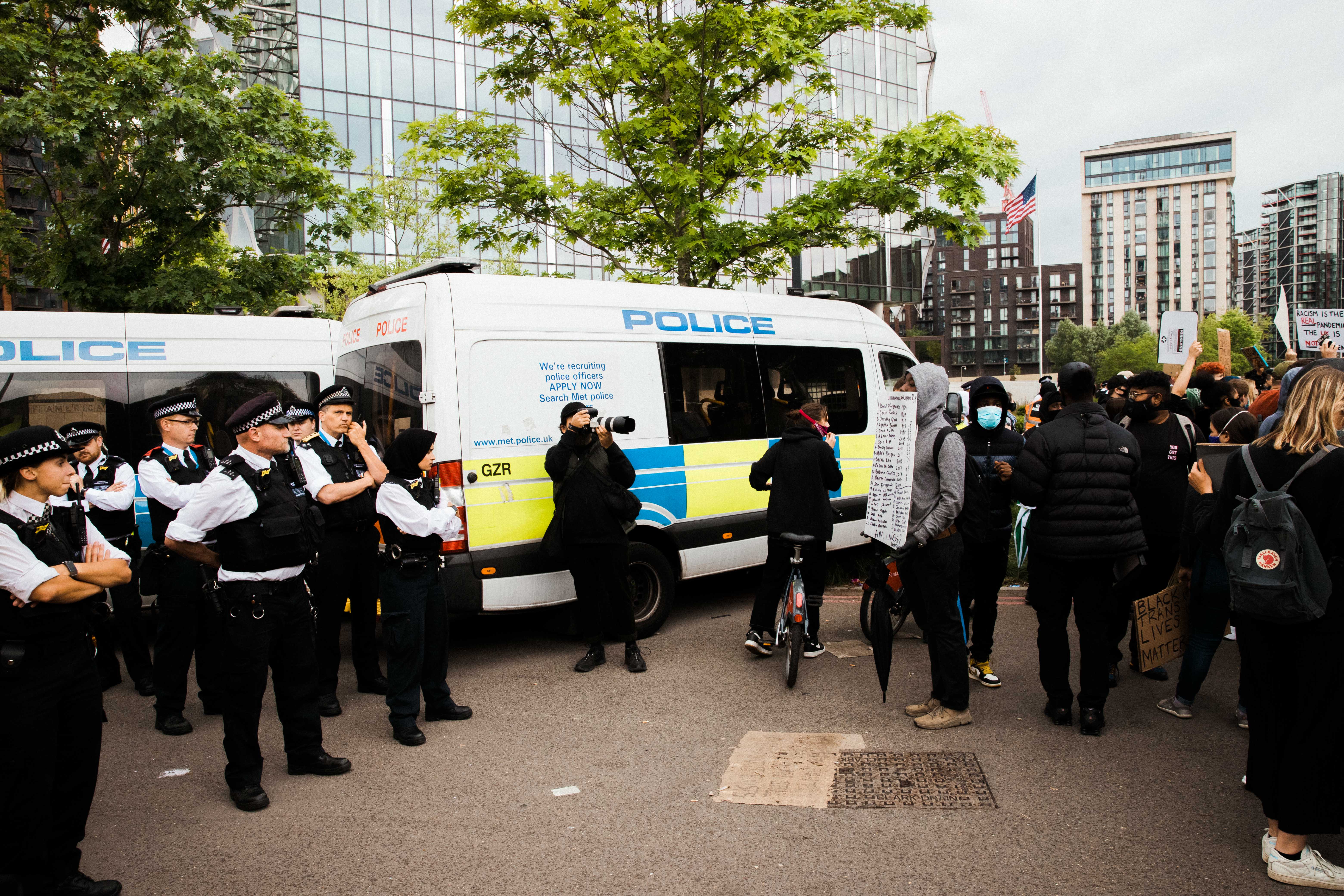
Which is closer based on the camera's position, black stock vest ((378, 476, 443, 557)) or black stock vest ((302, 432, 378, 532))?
black stock vest ((378, 476, 443, 557))

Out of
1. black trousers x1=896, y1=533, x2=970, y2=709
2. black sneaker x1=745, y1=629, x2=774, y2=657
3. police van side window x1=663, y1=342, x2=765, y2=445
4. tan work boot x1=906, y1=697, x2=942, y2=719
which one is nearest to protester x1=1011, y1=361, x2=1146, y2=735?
black trousers x1=896, y1=533, x2=970, y2=709

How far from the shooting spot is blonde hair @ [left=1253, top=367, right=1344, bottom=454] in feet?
10.8

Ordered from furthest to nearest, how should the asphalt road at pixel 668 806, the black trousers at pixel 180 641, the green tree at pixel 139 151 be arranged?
the green tree at pixel 139 151 → the black trousers at pixel 180 641 → the asphalt road at pixel 668 806

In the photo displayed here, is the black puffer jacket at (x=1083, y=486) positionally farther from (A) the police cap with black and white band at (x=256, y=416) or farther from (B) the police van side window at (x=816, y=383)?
(A) the police cap with black and white band at (x=256, y=416)

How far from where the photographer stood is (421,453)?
5000mm

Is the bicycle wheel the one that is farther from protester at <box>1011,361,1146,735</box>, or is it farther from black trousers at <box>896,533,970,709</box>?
protester at <box>1011,361,1146,735</box>

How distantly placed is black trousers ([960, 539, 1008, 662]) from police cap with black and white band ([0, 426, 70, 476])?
471 cm

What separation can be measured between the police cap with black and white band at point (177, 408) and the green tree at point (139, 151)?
20.6 feet

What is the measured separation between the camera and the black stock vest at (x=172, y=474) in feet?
18.4

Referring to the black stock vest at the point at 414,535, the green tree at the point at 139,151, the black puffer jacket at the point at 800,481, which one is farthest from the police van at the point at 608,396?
the green tree at the point at 139,151

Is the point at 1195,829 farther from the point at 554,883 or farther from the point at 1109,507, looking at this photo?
the point at 554,883

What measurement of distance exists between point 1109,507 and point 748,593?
4.38m

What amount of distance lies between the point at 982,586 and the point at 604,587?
2500mm

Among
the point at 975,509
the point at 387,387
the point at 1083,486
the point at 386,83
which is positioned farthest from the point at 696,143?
the point at 386,83
